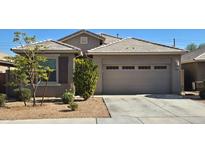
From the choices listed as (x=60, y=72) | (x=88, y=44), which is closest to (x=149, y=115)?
(x=60, y=72)

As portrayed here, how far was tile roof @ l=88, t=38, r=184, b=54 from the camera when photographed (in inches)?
773

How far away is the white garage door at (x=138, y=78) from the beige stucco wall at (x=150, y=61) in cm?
29

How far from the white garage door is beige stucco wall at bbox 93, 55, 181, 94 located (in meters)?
0.29

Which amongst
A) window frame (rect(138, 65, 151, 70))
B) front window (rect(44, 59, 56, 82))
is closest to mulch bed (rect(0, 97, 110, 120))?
front window (rect(44, 59, 56, 82))

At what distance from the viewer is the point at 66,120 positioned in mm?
10305

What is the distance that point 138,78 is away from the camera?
20.0 meters

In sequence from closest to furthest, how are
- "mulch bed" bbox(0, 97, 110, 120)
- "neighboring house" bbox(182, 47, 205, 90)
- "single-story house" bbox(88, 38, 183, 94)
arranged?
"mulch bed" bbox(0, 97, 110, 120) < "single-story house" bbox(88, 38, 183, 94) < "neighboring house" bbox(182, 47, 205, 90)

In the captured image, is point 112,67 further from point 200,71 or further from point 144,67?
point 200,71

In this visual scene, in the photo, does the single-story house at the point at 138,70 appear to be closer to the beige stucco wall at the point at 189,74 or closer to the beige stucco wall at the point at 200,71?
the beige stucco wall at the point at 200,71

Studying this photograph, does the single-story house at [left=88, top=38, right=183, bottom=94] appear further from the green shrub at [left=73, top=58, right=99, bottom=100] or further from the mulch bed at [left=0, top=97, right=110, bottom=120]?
the mulch bed at [left=0, top=97, right=110, bottom=120]

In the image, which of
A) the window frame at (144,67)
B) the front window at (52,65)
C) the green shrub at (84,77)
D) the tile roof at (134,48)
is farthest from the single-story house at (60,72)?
the window frame at (144,67)

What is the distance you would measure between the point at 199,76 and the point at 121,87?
6.48 meters

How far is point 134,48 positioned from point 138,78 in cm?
218
